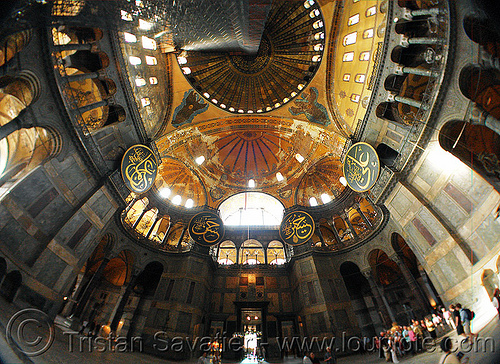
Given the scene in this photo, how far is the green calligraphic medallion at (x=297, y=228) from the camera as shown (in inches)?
600

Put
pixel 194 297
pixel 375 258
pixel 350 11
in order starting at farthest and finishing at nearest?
1. pixel 375 258
2. pixel 194 297
3. pixel 350 11

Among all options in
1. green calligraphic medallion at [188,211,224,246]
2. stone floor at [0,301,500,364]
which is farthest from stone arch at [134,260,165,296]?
stone floor at [0,301,500,364]

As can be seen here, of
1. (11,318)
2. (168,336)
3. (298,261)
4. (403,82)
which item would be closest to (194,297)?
(168,336)

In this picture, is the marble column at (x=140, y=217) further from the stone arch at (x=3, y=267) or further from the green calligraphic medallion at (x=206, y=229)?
the stone arch at (x=3, y=267)

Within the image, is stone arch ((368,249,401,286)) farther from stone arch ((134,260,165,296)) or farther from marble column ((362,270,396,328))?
stone arch ((134,260,165,296))

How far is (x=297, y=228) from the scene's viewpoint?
51.9ft

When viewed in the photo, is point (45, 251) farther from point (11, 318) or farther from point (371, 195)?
point (371, 195)

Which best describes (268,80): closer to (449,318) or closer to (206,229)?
(206,229)

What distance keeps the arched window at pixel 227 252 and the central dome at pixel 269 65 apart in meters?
12.1

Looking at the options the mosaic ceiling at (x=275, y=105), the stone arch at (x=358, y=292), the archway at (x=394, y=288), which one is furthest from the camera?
the stone arch at (x=358, y=292)

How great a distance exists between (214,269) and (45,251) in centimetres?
1122

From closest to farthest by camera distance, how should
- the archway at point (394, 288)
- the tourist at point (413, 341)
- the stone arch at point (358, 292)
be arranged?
the tourist at point (413, 341)
the archway at point (394, 288)
the stone arch at point (358, 292)

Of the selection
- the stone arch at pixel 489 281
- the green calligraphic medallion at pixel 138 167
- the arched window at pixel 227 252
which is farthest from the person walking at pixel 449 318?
the green calligraphic medallion at pixel 138 167

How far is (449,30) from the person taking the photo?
28.3ft
